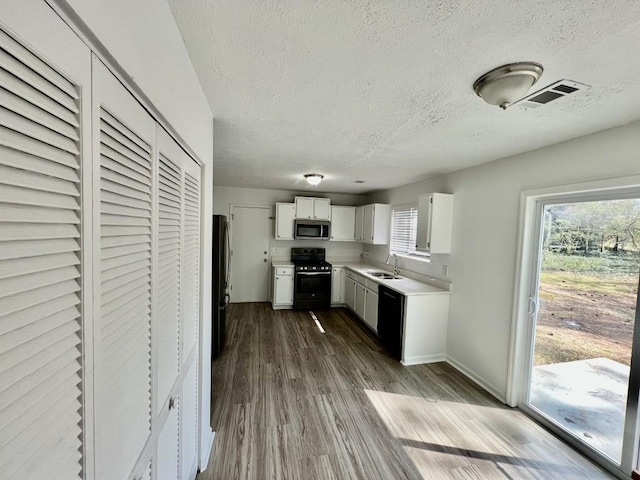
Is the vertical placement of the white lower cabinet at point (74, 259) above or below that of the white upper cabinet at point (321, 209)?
below

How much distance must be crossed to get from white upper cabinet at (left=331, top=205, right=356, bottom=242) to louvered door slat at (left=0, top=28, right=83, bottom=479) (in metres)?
5.09

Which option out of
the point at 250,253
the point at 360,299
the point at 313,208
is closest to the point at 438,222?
the point at 360,299

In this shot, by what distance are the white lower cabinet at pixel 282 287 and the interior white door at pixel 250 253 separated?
551 millimetres

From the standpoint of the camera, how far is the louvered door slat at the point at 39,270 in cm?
40

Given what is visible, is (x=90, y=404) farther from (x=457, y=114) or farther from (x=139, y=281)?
(x=457, y=114)

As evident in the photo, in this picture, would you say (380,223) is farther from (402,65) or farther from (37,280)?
(37,280)

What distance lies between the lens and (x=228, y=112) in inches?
71.0

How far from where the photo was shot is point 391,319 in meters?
3.54

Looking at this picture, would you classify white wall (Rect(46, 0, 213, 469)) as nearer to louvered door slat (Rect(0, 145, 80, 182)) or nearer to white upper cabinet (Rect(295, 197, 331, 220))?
louvered door slat (Rect(0, 145, 80, 182))

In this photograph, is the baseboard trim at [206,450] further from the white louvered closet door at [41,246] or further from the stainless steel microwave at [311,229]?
the stainless steel microwave at [311,229]

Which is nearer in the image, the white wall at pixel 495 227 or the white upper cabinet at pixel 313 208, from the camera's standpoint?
the white wall at pixel 495 227

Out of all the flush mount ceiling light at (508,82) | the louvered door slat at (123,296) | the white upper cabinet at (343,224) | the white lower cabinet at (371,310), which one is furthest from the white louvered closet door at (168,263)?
the white upper cabinet at (343,224)

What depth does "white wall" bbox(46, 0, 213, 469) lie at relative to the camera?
572mm

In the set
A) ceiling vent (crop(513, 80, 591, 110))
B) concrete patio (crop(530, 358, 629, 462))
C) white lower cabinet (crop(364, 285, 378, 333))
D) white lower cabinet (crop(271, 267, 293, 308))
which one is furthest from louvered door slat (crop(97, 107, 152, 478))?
white lower cabinet (crop(271, 267, 293, 308))
